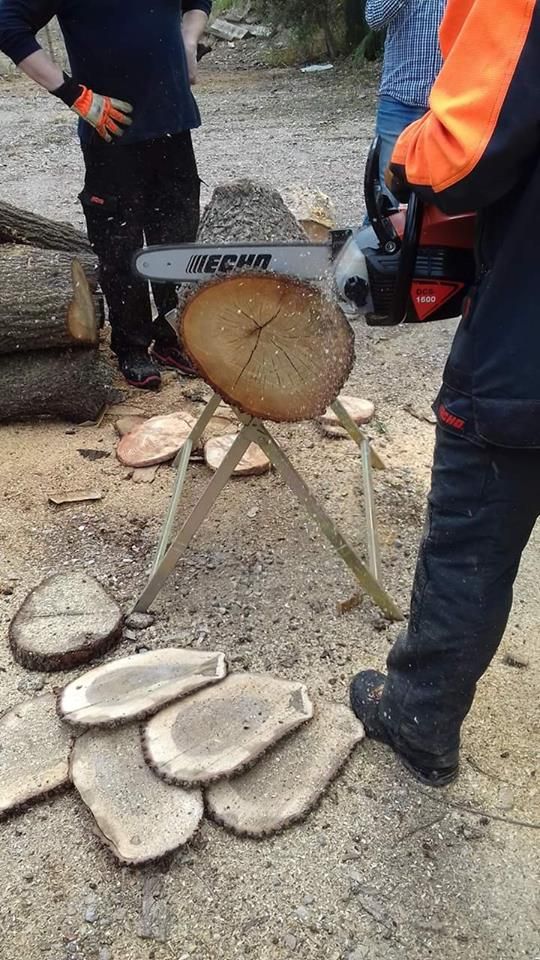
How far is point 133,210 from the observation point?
11.5ft

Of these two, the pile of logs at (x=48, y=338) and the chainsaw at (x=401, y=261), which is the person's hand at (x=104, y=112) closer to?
the pile of logs at (x=48, y=338)

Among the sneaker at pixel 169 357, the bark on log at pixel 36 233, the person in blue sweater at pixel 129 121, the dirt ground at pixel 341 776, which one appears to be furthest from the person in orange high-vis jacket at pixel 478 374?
the bark on log at pixel 36 233

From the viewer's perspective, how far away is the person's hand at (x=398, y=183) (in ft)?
4.90

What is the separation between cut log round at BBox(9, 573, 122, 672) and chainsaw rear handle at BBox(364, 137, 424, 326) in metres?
1.20

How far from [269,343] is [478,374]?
74cm

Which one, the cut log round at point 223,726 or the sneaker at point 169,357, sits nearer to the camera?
the cut log round at point 223,726

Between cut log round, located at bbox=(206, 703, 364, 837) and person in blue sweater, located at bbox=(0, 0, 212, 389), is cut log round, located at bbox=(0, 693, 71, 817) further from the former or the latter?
person in blue sweater, located at bbox=(0, 0, 212, 389)

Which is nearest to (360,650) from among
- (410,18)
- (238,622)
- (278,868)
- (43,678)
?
(238,622)

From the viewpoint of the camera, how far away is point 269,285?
201 cm

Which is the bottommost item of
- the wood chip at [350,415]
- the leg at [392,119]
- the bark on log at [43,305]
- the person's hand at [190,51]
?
the wood chip at [350,415]

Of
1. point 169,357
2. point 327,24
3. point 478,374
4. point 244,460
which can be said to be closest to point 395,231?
point 478,374

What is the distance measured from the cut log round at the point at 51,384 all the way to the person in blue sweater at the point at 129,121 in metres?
0.31

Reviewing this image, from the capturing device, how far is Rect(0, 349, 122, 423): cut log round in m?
3.37

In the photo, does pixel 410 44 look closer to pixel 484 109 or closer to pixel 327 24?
pixel 484 109
